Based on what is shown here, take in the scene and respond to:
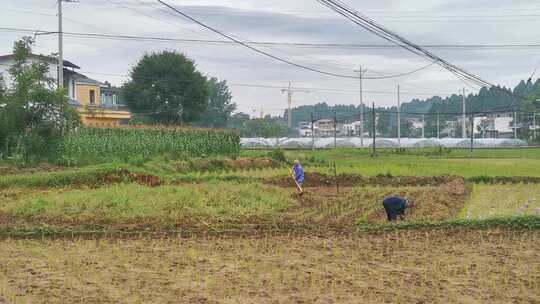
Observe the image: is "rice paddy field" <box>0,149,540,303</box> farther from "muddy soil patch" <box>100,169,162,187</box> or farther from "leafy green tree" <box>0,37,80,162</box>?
"leafy green tree" <box>0,37,80,162</box>

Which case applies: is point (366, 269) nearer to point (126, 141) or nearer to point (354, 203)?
point (354, 203)

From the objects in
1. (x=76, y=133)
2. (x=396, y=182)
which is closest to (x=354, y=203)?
(x=396, y=182)

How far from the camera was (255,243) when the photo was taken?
12.2m

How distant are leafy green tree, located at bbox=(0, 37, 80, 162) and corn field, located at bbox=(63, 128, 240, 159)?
1259 millimetres

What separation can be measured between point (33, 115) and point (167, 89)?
1386 inches

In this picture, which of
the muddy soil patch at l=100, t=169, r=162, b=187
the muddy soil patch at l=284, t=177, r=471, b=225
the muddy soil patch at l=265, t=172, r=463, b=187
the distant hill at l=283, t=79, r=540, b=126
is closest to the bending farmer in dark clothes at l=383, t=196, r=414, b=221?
the muddy soil patch at l=284, t=177, r=471, b=225

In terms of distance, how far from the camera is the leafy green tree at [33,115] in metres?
26.6

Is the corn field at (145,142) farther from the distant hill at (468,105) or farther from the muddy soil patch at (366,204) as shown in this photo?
the distant hill at (468,105)

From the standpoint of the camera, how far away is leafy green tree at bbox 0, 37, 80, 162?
26562 mm

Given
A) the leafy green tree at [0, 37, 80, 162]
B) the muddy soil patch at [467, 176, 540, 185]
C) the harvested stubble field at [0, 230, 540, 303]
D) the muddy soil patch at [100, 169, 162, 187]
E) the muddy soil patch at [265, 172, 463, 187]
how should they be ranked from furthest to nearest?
the leafy green tree at [0, 37, 80, 162] < the muddy soil patch at [467, 176, 540, 185] < the muddy soil patch at [265, 172, 463, 187] < the muddy soil patch at [100, 169, 162, 187] < the harvested stubble field at [0, 230, 540, 303]

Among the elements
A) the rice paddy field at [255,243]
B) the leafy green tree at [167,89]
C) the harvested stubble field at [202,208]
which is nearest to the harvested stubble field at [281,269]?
the rice paddy field at [255,243]

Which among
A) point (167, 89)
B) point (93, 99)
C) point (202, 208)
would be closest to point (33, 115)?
point (202, 208)

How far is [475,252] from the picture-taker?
1125 centimetres

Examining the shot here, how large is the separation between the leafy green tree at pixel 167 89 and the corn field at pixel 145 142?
21.7m
